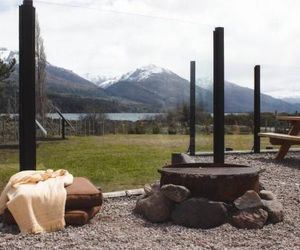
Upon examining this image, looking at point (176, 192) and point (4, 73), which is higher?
point (4, 73)

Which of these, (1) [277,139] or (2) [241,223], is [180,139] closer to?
(1) [277,139]

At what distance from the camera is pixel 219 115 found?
655 centimetres

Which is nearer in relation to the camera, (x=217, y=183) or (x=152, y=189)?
(x=217, y=183)

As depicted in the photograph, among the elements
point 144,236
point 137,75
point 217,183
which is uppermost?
point 137,75

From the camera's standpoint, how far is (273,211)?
14.7 feet

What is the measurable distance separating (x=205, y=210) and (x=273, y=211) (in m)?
0.61

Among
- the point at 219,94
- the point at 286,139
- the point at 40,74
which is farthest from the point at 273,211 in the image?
the point at 286,139

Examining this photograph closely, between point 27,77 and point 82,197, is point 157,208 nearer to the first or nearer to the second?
point 82,197

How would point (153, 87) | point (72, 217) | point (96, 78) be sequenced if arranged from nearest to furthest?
1. point (72, 217)
2. point (96, 78)
3. point (153, 87)

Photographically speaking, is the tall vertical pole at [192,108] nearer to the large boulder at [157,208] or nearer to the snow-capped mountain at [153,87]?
the snow-capped mountain at [153,87]

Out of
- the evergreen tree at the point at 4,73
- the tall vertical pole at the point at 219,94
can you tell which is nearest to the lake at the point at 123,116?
the evergreen tree at the point at 4,73

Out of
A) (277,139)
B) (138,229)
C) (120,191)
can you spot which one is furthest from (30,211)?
(277,139)

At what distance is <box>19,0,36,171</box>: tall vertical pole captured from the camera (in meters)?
5.16

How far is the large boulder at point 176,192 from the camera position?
4.48 meters
